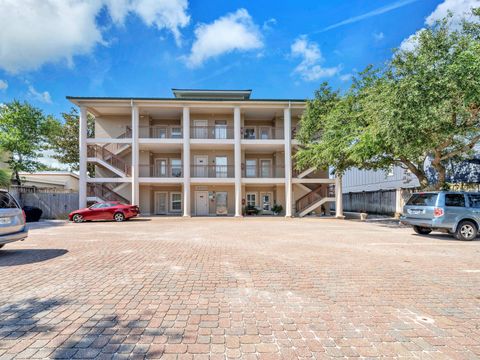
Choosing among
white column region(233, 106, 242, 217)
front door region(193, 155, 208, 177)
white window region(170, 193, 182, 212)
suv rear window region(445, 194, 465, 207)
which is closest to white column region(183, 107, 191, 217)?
front door region(193, 155, 208, 177)

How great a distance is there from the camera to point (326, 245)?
870 cm

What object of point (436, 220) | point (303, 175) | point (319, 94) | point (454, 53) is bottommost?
point (436, 220)

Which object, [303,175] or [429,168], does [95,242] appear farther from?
[429,168]

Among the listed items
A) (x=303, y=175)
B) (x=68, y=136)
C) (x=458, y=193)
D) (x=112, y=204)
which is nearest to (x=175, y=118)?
(x=112, y=204)

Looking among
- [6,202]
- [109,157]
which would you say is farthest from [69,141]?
[6,202]

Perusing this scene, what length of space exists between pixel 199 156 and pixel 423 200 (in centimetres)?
1756

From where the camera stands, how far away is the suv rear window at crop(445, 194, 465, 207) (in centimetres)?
967

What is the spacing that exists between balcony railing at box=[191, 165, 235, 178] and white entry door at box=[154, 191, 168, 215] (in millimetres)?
3473

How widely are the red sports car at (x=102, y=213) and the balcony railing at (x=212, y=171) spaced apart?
7.00 m

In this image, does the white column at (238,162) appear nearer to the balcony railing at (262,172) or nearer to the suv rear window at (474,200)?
the balcony railing at (262,172)

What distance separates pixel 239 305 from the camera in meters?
3.94

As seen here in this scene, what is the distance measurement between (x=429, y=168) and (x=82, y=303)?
77.3ft

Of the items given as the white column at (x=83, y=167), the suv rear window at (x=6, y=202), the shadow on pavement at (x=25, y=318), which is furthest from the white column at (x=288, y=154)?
the shadow on pavement at (x=25, y=318)

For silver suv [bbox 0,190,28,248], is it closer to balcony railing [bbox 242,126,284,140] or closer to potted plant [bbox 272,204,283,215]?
potted plant [bbox 272,204,283,215]
